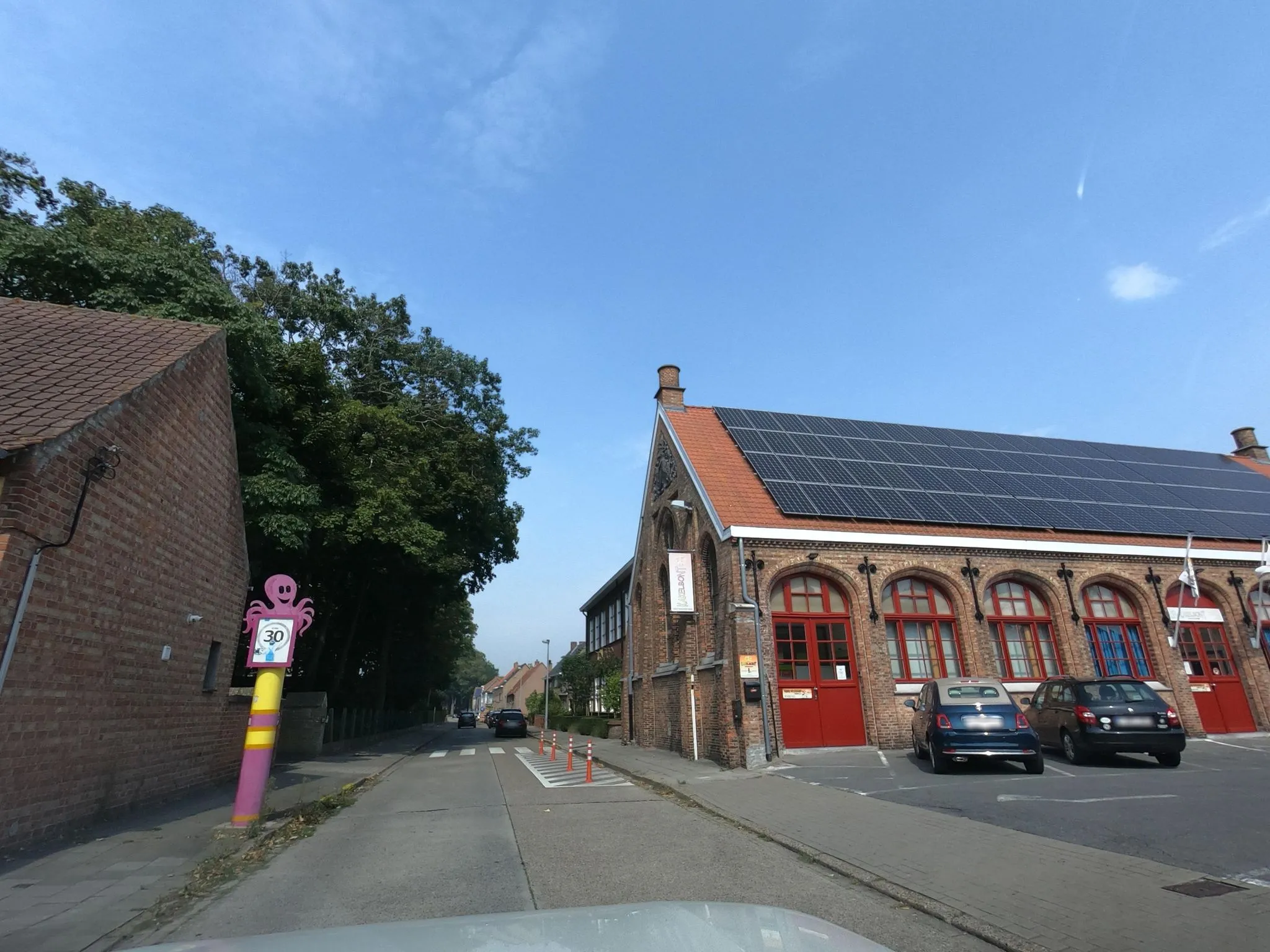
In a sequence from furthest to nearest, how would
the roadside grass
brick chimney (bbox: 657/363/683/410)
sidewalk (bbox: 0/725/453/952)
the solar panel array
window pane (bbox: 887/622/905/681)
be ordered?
brick chimney (bbox: 657/363/683/410), the solar panel array, window pane (bbox: 887/622/905/681), the roadside grass, sidewalk (bbox: 0/725/453/952)

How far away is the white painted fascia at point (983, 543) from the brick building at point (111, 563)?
10.5 meters

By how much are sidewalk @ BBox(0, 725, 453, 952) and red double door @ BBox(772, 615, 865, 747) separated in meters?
10.0

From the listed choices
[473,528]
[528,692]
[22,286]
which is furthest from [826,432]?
[528,692]

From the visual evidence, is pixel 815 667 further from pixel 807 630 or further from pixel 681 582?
pixel 681 582

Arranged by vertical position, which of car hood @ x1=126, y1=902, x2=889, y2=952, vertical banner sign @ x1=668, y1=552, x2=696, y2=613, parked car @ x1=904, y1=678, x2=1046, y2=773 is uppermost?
vertical banner sign @ x1=668, y1=552, x2=696, y2=613

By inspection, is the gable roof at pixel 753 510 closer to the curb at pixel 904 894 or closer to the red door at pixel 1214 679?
the red door at pixel 1214 679

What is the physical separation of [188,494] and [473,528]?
582 inches

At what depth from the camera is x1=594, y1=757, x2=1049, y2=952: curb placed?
14.4ft

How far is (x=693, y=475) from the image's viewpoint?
60.5 ft

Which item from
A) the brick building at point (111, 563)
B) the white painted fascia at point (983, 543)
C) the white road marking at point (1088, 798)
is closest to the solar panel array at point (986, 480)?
the white painted fascia at point (983, 543)

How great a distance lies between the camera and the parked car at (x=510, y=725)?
3709 cm

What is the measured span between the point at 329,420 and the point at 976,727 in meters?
16.1

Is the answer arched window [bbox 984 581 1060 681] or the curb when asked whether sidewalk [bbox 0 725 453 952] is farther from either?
arched window [bbox 984 581 1060 681]

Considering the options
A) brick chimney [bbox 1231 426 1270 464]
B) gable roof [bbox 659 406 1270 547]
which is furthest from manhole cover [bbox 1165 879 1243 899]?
brick chimney [bbox 1231 426 1270 464]
